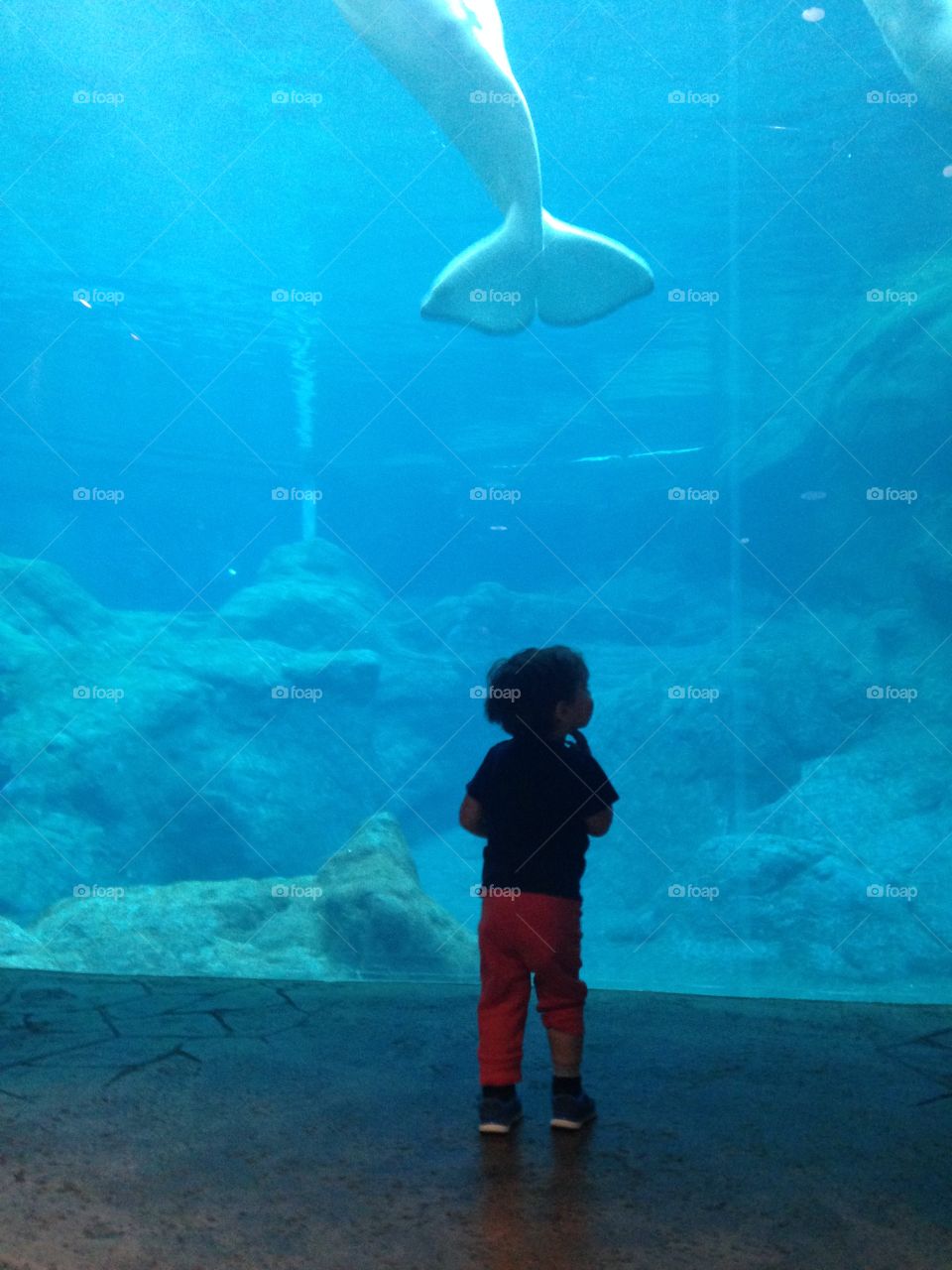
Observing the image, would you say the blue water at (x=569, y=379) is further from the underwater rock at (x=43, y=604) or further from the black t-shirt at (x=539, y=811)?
the black t-shirt at (x=539, y=811)

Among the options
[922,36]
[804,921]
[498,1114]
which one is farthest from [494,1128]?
[922,36]

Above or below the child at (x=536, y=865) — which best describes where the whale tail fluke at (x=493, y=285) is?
above

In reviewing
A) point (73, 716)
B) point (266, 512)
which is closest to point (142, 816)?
point (73, 716)

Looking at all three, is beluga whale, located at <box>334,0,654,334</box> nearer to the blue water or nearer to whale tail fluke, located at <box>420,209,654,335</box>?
whale tail fluke, located at <box>420,209,654,335</box>

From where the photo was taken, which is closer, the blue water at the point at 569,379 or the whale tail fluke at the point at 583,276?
the whale tail fluke at the point at 583,276

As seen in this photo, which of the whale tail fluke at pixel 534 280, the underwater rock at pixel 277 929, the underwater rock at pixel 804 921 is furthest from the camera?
the underwater rock at pixel 804 921

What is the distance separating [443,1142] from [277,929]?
4461 millimetres

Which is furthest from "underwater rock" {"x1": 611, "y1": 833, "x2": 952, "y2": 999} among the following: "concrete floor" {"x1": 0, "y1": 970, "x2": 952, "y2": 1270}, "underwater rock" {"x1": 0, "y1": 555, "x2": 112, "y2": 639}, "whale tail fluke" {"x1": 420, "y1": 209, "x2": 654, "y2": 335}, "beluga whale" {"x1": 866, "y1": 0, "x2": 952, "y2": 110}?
"underwater rock" {"x1": 0, "y1": 555, "x2": 112, "y2": 639}

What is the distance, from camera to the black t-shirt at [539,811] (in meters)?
3.07

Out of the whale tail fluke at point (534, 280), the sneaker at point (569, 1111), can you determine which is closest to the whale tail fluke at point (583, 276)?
the whale tail fluke at point (534, 280)

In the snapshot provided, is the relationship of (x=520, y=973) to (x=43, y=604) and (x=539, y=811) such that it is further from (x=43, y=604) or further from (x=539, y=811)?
(x=43, y=604)

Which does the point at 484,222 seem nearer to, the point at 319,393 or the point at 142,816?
the point at 319,393

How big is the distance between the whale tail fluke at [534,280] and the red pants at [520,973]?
5344 mm

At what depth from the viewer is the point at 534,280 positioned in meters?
8.57
